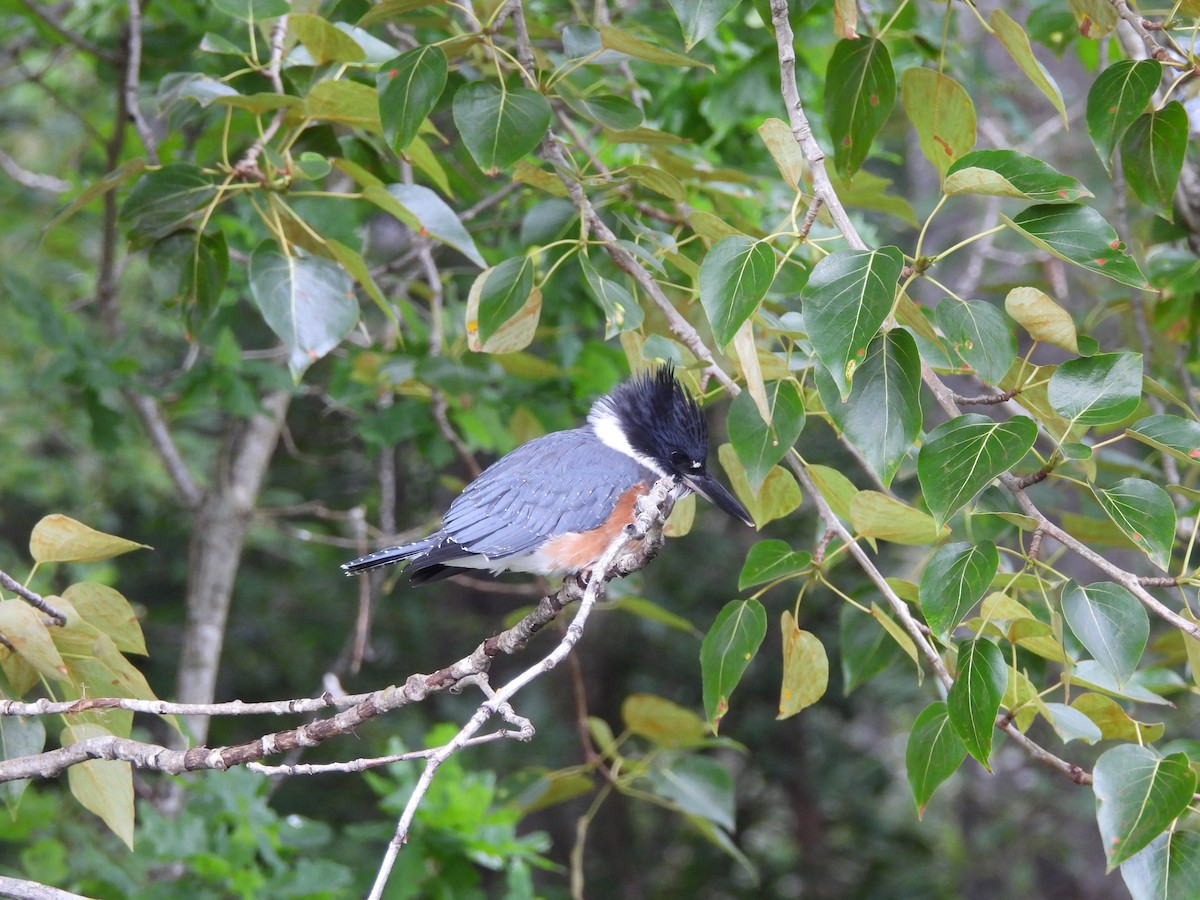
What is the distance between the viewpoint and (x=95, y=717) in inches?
73.1

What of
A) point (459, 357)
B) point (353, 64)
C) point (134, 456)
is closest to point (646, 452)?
point (459, 357)

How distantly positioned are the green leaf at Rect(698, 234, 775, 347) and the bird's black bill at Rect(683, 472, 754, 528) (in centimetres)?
97

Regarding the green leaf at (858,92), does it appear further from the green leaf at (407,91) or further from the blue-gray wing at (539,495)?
the blue-gray wing at (539,495)

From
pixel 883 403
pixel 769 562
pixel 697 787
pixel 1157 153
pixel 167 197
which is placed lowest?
pixel 697 787

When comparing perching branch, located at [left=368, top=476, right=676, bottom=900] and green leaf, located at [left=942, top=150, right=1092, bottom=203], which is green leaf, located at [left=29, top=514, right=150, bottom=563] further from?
green leaf, located at [left=942, top=150, right=1092, bottom=203]

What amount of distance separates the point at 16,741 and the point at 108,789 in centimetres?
24

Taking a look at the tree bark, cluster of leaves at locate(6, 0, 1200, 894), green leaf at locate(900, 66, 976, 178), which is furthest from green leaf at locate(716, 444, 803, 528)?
the tree bark

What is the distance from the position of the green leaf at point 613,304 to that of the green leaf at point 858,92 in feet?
1.68

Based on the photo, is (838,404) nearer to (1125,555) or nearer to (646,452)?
(646,452)

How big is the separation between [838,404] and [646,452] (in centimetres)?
114

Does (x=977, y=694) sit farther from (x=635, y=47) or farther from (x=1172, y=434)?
(x=635, y=47)

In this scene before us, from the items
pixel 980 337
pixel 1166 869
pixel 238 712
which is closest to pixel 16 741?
pixel 238 712

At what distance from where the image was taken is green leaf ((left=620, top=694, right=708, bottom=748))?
112 inches

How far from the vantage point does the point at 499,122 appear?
6.51 feet
